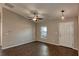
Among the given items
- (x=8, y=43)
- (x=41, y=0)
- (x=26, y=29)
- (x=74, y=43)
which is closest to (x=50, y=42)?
(x=26, y=29)

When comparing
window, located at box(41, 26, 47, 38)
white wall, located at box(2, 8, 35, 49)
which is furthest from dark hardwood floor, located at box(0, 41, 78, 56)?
window, located at box(41, 26, 47, 38)

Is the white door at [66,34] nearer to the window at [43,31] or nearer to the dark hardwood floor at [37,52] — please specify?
the dark hardwood floor at [37,52]

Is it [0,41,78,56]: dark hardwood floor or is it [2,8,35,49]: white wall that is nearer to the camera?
[0,41,78,56]: dark hardwood floor

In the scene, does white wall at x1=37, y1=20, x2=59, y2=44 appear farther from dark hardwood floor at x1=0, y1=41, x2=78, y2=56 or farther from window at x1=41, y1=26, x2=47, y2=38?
dark hardwood floor at x1=0, y1=41, x2=78, y2=56

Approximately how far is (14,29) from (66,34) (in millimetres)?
3278

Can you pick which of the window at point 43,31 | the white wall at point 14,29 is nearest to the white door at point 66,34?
the window at point 43,31

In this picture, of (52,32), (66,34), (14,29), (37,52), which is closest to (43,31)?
(52,32)

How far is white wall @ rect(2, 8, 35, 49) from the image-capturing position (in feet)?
17.3

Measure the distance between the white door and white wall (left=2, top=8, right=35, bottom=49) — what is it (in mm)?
2764

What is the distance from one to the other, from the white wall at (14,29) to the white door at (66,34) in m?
2.76

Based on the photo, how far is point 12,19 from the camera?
5934 millimetres

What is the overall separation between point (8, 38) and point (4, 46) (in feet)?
1.74

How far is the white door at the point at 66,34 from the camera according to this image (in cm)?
577

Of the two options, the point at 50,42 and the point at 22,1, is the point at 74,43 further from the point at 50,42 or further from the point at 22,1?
the point at 22,1
